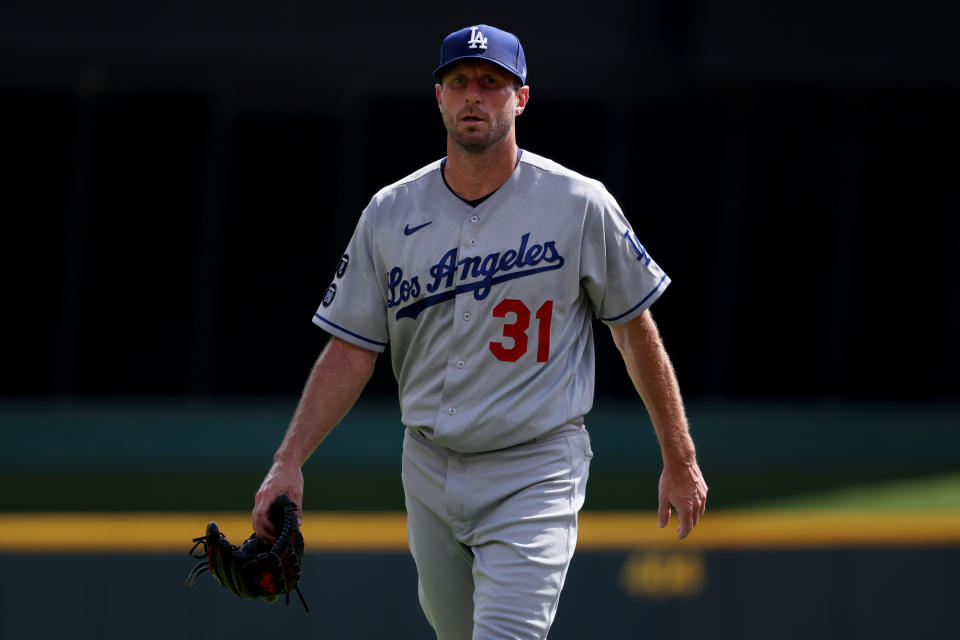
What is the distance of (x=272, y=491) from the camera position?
12.9 feet

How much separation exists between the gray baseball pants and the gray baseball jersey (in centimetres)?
7

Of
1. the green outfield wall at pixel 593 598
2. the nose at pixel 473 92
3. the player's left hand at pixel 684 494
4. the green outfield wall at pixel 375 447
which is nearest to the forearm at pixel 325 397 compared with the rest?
the nose at pixel 473 92

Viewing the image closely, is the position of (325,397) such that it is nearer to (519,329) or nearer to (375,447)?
Answer: (519,329)

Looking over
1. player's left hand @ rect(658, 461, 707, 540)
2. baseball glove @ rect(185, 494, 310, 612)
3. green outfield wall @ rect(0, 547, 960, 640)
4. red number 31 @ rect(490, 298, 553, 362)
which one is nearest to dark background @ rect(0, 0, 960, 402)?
green outfield wall @ rect(0, 547, 960, 640)

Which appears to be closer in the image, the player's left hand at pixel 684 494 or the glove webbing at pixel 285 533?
the glove webbing at pixel 285 533

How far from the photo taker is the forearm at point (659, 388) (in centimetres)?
413

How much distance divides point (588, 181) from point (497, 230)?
0.32 metres

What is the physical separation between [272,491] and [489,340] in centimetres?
76

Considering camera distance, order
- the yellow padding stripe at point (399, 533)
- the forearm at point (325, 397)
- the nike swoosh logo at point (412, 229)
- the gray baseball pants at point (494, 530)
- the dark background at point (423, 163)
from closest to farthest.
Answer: the gray baseball pants at point (494, 530) < the forearm at point (325, 397) < the nike swoosh logo at point (412, 229) < the yellow padding stripe at point (399, 533) < the dark background at point (423, 163)

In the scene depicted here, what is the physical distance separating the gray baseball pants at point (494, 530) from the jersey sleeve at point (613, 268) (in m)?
0.41

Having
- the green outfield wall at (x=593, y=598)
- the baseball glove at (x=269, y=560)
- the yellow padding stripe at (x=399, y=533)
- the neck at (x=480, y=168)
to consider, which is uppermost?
the neck at (x=480, y=168)

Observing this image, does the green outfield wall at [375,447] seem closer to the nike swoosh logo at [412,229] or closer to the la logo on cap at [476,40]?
the nike swoosh logo at [412,229]

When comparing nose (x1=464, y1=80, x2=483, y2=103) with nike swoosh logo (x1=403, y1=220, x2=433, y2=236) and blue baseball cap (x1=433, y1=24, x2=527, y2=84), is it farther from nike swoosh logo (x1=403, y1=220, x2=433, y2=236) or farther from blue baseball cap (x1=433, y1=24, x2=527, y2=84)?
nike swoosh logo (x1=403, y1=220, x2=433, y2=236)

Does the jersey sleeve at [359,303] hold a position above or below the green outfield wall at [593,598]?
above
